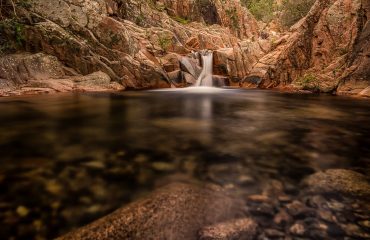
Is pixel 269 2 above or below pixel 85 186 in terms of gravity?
above

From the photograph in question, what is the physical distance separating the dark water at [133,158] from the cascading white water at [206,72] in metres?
16.7

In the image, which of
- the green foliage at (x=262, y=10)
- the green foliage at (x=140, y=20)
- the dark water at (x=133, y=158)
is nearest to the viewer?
the dark water at (x=133, y=158)

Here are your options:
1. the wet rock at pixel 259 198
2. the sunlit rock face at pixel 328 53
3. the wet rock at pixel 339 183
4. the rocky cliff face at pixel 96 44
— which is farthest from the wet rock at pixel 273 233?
the rocky cliff face at pixel 96 44

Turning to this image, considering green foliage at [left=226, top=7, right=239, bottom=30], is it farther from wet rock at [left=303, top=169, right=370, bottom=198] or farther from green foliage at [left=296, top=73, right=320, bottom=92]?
wet rock at [left=303, top=169, right=370, bottom=198]

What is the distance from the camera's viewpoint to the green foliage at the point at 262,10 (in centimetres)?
6619

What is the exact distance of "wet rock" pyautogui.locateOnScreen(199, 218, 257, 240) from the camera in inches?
90.6

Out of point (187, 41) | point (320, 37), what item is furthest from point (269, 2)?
point (320, 37)

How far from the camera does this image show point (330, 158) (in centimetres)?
429

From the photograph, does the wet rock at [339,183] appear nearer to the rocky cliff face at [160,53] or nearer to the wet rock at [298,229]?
the wet rock at [298,229]

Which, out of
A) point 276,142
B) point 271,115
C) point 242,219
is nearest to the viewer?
point 242,219

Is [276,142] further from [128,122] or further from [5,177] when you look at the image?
[5,177]

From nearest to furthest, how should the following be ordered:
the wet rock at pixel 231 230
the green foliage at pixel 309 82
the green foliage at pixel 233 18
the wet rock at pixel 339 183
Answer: the wet rock at pixel 231 230 < the wet rock at pixel 339 183 < the green foliage at pixel 309 82 < the green foliage at pixel 233 18

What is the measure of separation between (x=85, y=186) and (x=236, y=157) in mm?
2372

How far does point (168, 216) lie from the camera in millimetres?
2549
